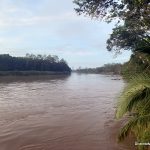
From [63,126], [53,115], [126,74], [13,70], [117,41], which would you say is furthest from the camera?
[13,70]

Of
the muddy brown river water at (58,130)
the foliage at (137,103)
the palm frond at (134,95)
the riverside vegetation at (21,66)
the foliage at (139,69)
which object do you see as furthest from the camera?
the riverside vegetation at (21,66)

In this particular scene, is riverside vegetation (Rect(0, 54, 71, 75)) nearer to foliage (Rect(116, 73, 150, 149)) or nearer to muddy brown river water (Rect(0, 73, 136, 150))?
muddy brown river water (Rect(0, 73, 136, 150))

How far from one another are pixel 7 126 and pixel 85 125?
12.3 feet

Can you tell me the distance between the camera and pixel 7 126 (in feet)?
45.6

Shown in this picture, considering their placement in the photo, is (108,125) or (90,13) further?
(108,125)

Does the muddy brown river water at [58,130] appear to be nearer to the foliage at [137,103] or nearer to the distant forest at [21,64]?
the foliage at [137,103]

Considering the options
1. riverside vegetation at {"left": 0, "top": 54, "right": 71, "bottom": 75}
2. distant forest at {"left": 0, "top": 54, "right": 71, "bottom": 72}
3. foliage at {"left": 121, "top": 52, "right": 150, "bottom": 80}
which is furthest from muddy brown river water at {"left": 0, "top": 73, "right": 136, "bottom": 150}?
distant forest at {"left": 0, "top": 54, "right": 71, "bottom": 72}

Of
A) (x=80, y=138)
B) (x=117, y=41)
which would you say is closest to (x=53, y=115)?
(x=80, y=138)

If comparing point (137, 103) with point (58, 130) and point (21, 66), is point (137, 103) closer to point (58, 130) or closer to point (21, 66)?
point (58, 130)

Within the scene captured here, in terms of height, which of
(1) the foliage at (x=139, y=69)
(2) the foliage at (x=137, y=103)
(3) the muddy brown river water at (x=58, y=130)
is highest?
(1) the foliage at (x=139, y=69)

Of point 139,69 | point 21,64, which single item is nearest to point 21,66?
point 21,64

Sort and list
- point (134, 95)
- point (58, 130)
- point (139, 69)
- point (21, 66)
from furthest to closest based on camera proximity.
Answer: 1. point (21, 66)
2. point (58, 130)
3. point (139, 69)
4. point (134, 95)

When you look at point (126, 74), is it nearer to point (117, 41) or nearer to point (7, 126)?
point (7, 126)

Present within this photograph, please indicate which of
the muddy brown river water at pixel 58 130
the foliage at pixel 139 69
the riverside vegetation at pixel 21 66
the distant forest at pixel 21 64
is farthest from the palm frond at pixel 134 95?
the distant forest at pixel 21 64
